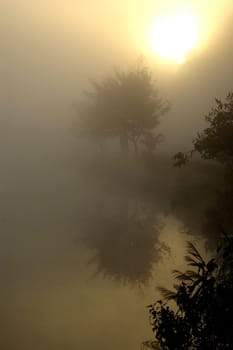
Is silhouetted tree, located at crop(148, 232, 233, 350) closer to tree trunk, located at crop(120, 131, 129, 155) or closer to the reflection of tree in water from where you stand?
the reflection of tree in water

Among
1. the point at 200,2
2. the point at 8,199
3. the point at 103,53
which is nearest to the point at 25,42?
the point at 103,53

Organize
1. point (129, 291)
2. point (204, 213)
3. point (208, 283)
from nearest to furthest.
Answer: point (208, 283) → point (129, 291) → point (204, 213)

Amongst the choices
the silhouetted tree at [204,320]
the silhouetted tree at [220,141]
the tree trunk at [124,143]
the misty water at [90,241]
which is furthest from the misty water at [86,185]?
the silhouetted tree at [204,320]

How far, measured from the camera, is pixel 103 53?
642 inches

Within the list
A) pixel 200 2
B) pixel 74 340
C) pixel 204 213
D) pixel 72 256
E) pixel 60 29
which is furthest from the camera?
pixel 60 29

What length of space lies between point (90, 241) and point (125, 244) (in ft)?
2.57

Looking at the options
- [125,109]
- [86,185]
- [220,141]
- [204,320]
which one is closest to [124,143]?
[125,109]

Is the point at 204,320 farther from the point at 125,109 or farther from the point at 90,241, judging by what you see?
the point at 125,109

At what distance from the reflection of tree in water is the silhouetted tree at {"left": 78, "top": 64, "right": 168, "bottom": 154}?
5077 mm

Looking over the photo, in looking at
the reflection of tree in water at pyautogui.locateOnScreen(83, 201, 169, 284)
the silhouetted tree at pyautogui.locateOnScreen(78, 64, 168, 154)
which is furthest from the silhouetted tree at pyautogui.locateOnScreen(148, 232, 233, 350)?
the silhouetted tree at pyautogui.locateOnScreen(78, 64, 168, 154)

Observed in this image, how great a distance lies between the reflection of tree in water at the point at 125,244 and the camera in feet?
24.0

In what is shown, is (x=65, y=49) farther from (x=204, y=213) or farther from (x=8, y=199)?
(x=204, y=213)

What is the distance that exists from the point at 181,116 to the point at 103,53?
14.1 ft

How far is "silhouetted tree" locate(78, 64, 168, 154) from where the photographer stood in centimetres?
1480
